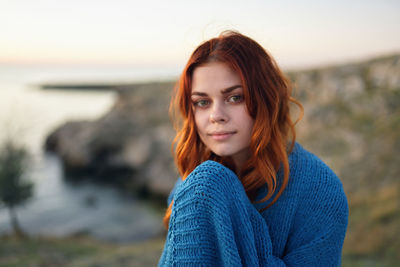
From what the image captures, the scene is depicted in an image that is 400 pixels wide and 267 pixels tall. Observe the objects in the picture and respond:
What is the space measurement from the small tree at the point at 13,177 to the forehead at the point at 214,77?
13.1 metres

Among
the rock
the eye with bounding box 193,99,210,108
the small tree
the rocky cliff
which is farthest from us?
the rock

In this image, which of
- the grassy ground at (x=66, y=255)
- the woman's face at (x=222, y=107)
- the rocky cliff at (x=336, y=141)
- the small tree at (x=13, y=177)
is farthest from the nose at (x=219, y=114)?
the small tree at (x=13, y=177)

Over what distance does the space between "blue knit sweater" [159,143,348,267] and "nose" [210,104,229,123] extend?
1.08 feet

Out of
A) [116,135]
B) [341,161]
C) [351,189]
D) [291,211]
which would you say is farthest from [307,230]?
[116,135]

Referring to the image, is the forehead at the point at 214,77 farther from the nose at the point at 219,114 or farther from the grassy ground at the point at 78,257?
the grassy ground at the point at 78,257

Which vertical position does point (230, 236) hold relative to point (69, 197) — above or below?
above

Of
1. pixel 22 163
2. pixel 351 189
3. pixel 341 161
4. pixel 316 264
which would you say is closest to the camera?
pixel 316 264

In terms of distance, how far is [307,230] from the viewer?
1.60 meters

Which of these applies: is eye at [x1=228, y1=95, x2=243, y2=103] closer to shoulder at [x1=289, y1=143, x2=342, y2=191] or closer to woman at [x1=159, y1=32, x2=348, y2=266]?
woman at [x1=159, y1=32, x2=348, y2=266]

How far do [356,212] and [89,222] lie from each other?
11.8 m

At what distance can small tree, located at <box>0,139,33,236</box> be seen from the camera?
11891mm

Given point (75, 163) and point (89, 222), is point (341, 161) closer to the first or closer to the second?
point (89, 222)

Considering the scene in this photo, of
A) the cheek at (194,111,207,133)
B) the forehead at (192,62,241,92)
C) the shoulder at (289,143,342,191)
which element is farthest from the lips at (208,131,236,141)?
the shoulder at (289,143,342,191)

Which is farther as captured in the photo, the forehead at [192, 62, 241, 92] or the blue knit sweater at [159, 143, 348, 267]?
the forehead at [192, 62, 241, 92]
